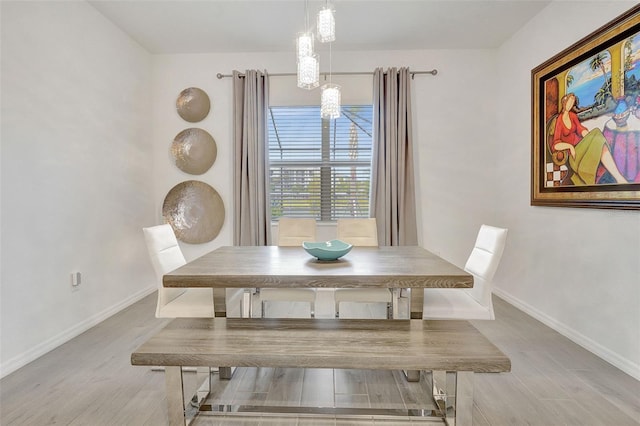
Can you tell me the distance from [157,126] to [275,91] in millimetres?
1451

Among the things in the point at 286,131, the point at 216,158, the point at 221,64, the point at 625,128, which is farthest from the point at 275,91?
the point at 625,128

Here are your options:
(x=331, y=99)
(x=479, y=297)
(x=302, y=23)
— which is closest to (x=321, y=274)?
(x=479, y=297)

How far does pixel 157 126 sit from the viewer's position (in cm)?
377

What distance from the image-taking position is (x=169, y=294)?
2.08 metres

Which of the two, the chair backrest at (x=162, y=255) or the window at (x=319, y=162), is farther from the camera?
the window at (x=319, y=162)

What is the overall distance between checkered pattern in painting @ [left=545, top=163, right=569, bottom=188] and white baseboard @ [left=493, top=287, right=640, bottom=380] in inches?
44.8

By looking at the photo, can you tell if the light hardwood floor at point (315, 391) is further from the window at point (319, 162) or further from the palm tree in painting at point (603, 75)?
the window at point (319, 162)

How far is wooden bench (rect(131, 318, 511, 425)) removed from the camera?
1364mm

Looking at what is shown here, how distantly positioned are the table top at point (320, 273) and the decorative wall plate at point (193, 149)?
1996 millimetres

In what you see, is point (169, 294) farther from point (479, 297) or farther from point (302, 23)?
point (302, 23)

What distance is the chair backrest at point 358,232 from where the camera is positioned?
9.20ft

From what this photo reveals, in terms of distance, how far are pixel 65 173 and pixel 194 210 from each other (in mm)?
1379

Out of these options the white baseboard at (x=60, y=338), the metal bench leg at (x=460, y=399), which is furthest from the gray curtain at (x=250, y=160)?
the metal bench leg at (x=460, y=399)

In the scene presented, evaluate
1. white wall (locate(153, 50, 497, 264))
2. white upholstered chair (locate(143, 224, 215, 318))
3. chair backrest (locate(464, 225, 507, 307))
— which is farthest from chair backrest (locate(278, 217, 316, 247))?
chair backrest (locate(464, 225, 507, 307))
